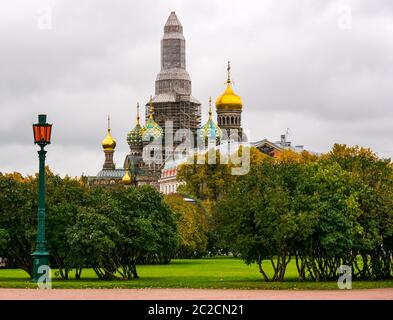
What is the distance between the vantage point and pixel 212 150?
485 feet

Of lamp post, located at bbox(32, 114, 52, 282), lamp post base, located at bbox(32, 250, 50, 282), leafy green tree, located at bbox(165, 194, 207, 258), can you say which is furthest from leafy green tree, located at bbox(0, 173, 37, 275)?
leafy green tree, located at bbox(165, 194, 207, 258)

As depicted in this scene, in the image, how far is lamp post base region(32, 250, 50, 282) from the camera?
5241cm

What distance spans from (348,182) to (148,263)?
4131cm

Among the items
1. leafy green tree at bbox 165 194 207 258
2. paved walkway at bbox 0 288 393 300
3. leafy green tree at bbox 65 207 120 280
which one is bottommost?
paved walkway at bbox 0 288 393 300

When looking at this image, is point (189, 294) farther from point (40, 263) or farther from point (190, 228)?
point (190, 228)

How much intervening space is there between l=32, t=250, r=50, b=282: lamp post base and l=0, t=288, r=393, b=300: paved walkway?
3207 mm

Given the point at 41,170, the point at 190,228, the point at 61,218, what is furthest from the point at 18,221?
the point at 190,228

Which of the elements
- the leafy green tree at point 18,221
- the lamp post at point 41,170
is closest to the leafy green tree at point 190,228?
the leafy green tree at point 18,221

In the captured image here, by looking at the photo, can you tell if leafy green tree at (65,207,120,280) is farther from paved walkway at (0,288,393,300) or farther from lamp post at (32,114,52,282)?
paved walkway at (0,288,393,300)

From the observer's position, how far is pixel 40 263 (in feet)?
174

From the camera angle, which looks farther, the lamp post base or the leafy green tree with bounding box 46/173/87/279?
the leafy green tree with bounding box 46/173/87/279

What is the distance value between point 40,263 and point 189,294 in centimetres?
982
